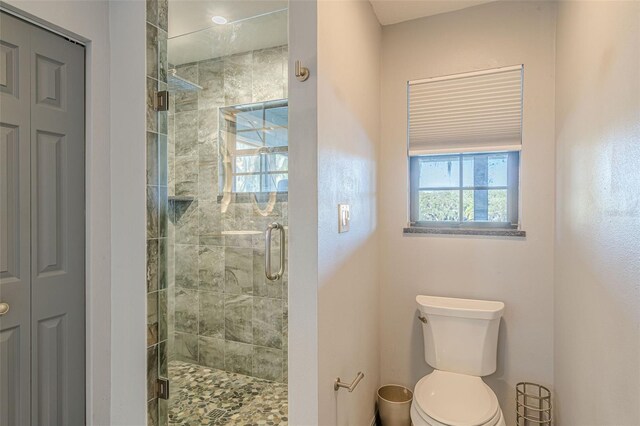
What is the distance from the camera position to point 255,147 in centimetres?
181

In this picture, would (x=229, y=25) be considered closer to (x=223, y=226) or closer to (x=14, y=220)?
(x=223, y=226)

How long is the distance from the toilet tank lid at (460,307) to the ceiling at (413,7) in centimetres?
177

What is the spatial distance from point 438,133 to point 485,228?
0.66 m

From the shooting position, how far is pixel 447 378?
1860 millimetres

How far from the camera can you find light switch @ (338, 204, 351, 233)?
153 centimetres

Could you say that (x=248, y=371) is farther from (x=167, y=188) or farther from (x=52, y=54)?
(x=52, y=54)

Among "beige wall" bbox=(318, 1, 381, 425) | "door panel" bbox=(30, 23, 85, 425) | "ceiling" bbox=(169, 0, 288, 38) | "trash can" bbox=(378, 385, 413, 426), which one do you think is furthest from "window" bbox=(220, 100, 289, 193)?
"trash can" bbox=(378, 385, 413, 426)

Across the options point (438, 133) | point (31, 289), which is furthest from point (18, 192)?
point (438, 133)

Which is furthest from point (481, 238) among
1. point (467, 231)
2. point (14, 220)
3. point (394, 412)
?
point (14, 220)

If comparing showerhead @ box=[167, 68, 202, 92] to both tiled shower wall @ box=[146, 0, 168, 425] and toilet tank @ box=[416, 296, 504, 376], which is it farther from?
toilet tank @ box=[416, 296, 504, 376]

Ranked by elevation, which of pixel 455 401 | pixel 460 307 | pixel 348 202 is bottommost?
pixel 455 401

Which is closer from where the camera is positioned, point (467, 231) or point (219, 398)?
point (219, 398)

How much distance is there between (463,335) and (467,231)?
0.61 meters

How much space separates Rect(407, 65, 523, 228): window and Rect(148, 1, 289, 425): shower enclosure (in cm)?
100
